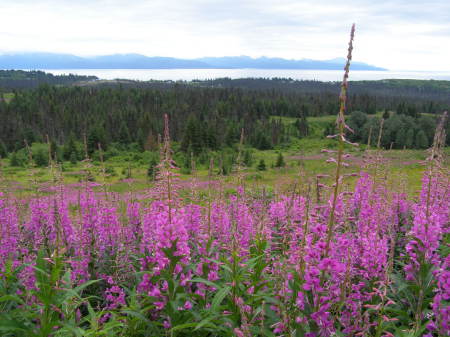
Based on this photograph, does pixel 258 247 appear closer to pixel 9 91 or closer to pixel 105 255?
pixel 105 255

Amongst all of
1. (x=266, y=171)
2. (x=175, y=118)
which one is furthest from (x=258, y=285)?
(x=175, y=118)

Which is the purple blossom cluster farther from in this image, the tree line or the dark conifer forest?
the dark conifer forest

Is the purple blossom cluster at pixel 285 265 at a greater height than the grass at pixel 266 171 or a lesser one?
greater

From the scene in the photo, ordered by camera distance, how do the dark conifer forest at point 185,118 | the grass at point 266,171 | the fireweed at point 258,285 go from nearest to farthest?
the fireweed at point 258,285
the grass at point 266,171
the dark conifer forest at point 185,118

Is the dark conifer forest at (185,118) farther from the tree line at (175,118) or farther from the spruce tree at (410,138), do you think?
the spruce tree at (410,138)

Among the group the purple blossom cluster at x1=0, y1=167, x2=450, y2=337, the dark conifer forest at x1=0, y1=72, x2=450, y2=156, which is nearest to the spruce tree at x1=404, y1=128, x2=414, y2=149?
the dark conifer forest at x1=0, y1=72, x2=450, y2=156

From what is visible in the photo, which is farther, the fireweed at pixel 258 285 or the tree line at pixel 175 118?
the tree line at pixel 175 118

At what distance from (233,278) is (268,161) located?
66725 millimetres

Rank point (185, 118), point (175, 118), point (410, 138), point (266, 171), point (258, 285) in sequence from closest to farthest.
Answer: point (258, 285) → point (266, 171) → point (410, 138) → point (175, 118) → point (185, 118)

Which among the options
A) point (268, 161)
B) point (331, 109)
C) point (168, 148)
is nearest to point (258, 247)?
point (168, 148)

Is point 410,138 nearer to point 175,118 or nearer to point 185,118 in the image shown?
point 185,118

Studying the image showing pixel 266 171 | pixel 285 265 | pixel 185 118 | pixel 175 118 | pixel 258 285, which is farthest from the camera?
pixel 185 118

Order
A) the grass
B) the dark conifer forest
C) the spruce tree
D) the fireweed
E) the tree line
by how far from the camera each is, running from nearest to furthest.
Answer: the fireweed < the grass < the spruce tree < the tree line < the dark conifer forest

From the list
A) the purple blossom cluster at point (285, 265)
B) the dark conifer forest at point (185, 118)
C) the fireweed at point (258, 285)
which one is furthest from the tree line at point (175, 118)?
the fireweed at point (258, 285)
